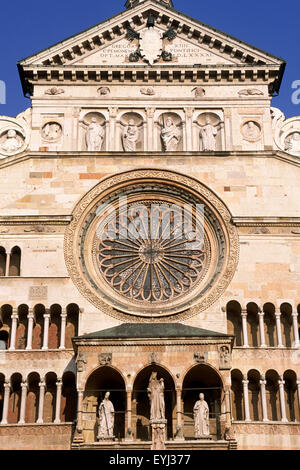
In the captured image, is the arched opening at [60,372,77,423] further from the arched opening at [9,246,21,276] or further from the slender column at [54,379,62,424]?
the arched opening at [9,246,21,276]

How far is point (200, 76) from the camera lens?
105 feet

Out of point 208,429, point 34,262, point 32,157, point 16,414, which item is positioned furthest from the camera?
point 32,157

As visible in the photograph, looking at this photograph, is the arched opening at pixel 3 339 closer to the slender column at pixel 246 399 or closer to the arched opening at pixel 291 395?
the slender column at pixel 246 399

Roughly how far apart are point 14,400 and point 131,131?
10.1 m

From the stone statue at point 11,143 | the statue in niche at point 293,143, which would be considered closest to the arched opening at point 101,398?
the stone statue at point 11,143

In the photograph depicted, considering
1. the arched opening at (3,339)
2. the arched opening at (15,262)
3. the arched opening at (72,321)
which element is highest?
the arched opening at (15,262)

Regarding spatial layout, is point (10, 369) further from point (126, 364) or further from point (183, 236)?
point (183, 236)

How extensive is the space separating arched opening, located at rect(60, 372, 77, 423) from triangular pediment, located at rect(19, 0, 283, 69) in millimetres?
11423

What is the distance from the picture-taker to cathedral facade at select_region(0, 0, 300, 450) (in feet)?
84.5

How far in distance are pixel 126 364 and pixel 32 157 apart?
337 inches

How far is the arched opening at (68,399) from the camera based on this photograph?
26.6 metres

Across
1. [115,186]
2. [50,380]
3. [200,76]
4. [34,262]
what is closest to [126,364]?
[50,380]

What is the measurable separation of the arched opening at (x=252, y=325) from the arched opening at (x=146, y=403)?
3150mm

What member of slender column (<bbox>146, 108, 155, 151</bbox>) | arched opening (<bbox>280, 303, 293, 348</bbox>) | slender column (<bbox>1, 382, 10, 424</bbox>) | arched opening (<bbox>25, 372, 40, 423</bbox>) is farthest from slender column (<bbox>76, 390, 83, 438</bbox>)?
slender column (<bbox>146, 108, 155, 151</bbox>)
